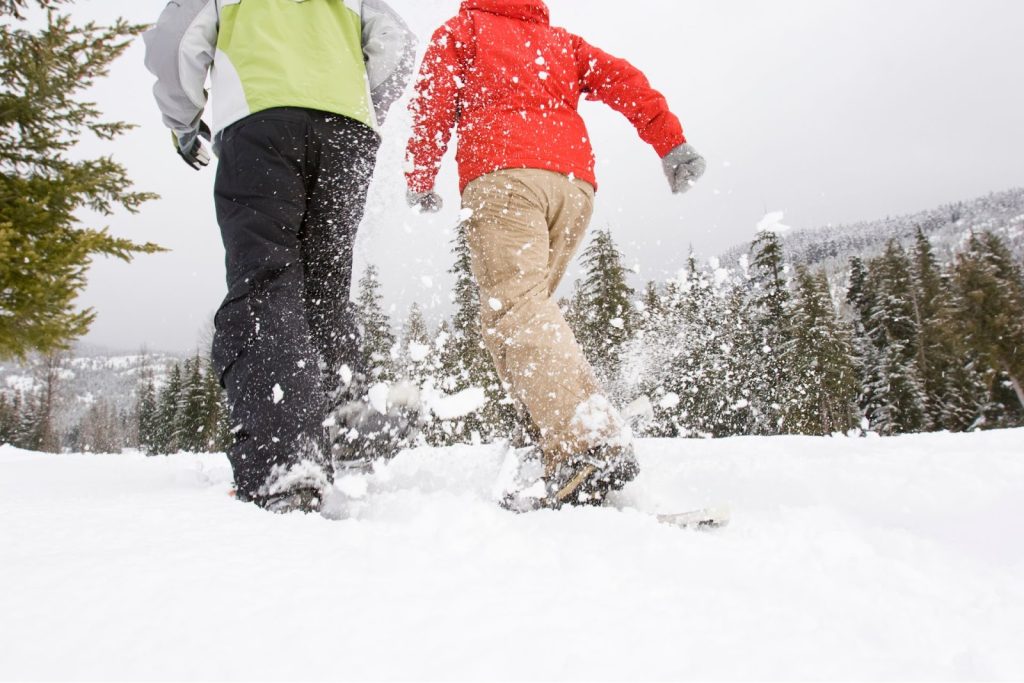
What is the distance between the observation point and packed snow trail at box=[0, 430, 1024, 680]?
625mm

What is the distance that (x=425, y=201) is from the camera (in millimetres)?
2617

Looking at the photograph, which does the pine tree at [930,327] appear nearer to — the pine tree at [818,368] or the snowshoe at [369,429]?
the pine tree at [818,368]

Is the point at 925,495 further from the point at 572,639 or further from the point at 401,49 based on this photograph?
the point at 401,49

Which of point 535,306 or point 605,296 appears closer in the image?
point 535,306

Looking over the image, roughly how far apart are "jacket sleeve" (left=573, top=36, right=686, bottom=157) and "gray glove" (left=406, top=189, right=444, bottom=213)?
924 millimetres

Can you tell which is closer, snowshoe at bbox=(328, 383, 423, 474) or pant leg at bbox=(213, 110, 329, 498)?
pant leg at bbox=(213, 110, 329, 498)

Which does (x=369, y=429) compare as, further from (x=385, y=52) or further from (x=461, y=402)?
(x=385, y=52)

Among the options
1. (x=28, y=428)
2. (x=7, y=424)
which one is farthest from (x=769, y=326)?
(x=7, y=424)

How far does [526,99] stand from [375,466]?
1.64 m

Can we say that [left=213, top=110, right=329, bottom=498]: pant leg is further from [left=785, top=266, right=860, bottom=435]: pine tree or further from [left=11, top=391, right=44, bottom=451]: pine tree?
[left=11, top=391, right=44, bottom=451]: pine tree

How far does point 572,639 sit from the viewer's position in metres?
0.70

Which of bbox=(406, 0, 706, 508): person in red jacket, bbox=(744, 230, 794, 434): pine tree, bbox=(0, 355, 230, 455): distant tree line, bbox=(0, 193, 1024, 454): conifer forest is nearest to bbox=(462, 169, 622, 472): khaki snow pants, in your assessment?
bbox=(406, 0, 706, 508): person in red jacket

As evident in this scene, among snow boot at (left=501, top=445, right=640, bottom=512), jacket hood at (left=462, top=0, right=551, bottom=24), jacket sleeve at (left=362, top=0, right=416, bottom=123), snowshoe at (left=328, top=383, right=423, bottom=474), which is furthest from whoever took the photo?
jacket hood at (left=462, top=0, right=551, bottom=24)

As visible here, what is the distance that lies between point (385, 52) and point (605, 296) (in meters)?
20.8
